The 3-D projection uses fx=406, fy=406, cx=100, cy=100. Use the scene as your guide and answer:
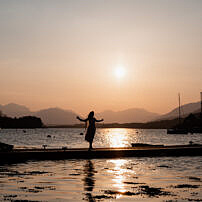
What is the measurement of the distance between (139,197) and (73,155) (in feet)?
52.0

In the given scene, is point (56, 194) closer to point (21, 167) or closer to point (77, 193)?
point (77, 193)

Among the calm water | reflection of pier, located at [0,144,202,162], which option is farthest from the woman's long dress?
the calm water

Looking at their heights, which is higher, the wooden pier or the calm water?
the wooden pier

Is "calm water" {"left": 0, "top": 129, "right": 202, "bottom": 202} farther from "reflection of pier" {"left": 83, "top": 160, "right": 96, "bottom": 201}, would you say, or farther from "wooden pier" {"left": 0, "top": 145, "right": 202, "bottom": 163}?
"wooden pier" {"left": 0, "top": 145, "right": 202, "bottom": 163}

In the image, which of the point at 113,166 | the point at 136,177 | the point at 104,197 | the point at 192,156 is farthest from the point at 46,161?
the point at 104,197

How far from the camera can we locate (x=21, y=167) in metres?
23.4

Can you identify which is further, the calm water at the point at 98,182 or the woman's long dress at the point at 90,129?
the woman's long dress at the point at 90,129

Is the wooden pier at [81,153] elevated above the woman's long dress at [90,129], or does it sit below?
below

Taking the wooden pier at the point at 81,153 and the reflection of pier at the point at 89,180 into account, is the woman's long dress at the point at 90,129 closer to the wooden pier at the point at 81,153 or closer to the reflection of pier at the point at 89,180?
the wooden pier at the point at 81,153

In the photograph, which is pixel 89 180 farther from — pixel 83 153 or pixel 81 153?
pixel 83 153

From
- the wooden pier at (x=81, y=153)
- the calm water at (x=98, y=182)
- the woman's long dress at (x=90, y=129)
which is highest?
the woman's long dress at (x=90, y=129)

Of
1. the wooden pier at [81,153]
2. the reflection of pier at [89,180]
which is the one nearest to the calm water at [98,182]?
the reflection of pier at [89,180]

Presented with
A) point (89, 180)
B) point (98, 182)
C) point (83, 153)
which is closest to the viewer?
point (98, 182)

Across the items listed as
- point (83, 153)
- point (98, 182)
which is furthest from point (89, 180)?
point (83, 153)
